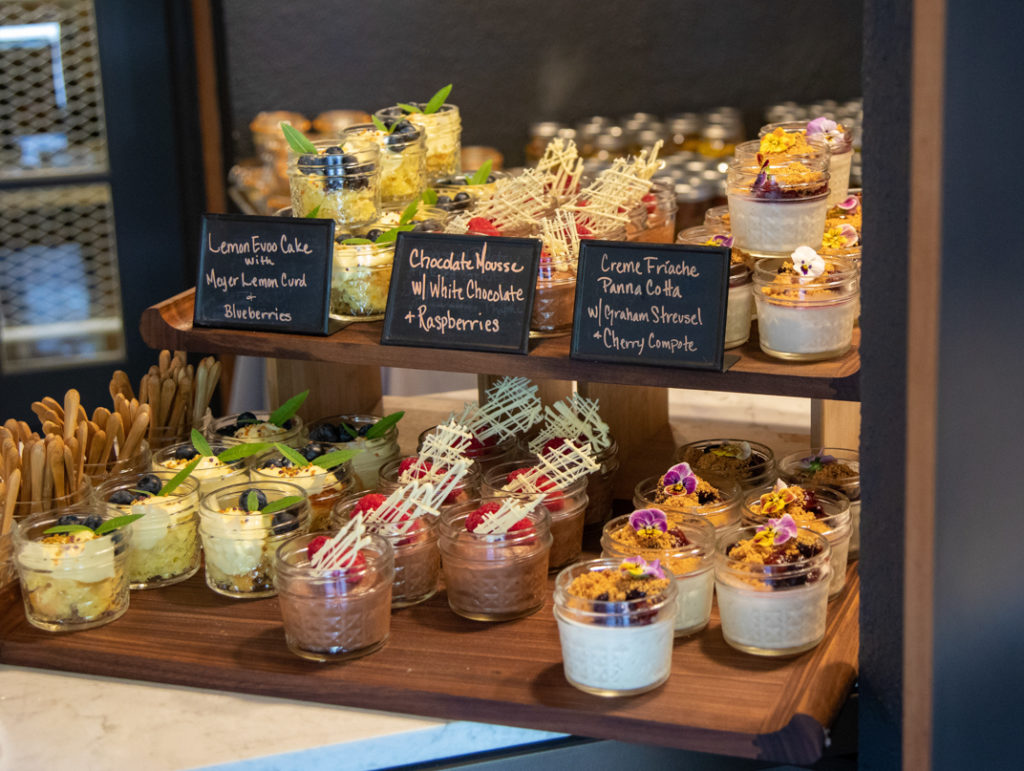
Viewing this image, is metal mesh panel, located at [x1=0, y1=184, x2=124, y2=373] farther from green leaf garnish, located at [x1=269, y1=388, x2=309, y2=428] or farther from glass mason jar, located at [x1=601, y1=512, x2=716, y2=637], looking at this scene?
glass mason jar, located at [x1=601, y1=512, x2=716, y2=637]

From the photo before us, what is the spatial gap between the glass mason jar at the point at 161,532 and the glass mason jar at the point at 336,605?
280 millimetres

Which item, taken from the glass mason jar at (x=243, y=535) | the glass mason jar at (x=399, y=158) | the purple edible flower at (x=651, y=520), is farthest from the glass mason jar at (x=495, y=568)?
the glass mason jar at (x=399, y=158)

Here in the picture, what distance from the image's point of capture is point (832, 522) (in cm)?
174

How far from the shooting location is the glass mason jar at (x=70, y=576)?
1750mm

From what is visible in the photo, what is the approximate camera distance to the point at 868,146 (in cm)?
137

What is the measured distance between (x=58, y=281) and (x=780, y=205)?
9.93 ft

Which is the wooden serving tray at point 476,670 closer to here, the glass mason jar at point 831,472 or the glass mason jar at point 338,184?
the glass mason jar at point 831,472

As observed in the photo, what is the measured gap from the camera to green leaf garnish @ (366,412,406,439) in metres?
2.17

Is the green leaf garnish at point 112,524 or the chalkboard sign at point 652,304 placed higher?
the chalkboard sign at point 652,304

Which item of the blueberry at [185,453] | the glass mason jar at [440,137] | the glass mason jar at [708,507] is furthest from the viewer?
the glass mason jar at [440,137]

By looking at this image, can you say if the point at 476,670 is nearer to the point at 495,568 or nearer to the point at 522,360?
the point at 495,568

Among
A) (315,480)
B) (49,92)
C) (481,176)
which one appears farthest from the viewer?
(49,92)

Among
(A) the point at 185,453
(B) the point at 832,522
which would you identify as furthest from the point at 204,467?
(B) the point at 832,522

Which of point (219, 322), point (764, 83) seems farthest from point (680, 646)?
point (764, 83)
